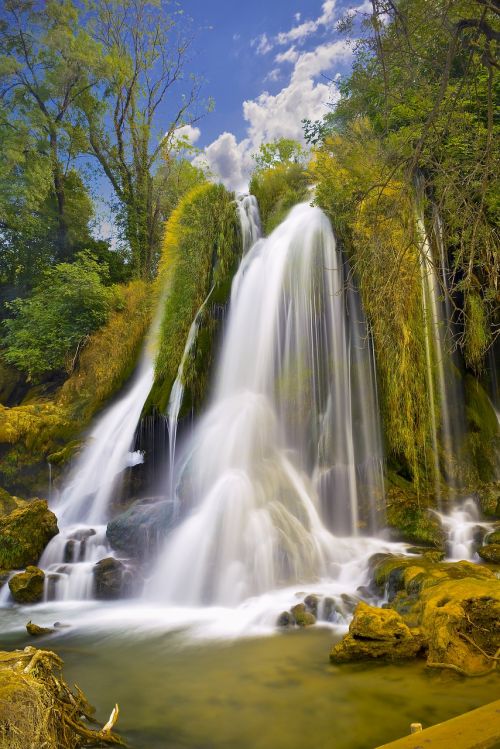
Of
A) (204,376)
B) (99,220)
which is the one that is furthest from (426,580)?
(99,220)

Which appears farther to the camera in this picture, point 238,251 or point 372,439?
point 238,251

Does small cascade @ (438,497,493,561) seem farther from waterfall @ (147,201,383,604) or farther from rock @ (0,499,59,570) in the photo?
rock @ (0,499,59,570)

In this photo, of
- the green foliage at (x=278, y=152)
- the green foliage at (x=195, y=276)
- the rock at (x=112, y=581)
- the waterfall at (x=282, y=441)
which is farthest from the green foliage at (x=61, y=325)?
the rock at (x=112, y=581)

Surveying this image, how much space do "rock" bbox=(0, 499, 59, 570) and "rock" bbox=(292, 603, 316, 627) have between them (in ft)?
14.4

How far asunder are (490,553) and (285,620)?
3.07 meters

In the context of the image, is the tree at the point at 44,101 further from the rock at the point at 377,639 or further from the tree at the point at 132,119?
the rock at the point at 377,639

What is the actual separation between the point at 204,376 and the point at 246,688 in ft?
21.0

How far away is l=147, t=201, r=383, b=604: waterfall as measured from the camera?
679cm

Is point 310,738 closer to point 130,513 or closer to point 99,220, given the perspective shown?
point 130,513

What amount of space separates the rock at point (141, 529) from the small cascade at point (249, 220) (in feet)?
19.3

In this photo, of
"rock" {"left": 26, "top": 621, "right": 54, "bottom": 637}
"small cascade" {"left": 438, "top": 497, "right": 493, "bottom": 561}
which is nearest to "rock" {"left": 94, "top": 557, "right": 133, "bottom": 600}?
"rock" {"left": 26, "top": 621, "right": 54, "bottom": 637}

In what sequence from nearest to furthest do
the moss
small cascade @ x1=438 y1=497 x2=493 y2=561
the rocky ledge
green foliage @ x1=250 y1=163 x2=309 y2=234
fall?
the rocky ledge, small cascade @ x1=438 y1=497 x2=493 y2=561, the moss, green foliage @ x1=250 y1=163 x2=309 y2=234

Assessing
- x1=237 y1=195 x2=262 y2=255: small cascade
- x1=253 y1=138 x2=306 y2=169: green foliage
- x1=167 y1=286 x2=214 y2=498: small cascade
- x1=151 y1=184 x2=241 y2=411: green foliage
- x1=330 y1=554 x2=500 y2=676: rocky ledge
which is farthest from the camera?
x1=253 y1=138 x2=306 y2=169: green foliage

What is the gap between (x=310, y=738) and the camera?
10.4ft
